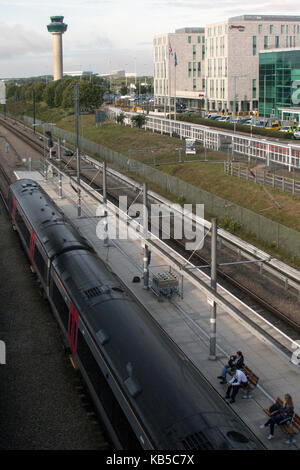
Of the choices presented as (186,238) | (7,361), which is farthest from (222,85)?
(7,361)

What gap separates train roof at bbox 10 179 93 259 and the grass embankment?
13.4 meters

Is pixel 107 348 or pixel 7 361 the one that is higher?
pixel 107 348

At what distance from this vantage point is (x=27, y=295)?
24.7 metres

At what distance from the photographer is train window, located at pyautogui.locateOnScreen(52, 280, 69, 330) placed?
17984 millimetres

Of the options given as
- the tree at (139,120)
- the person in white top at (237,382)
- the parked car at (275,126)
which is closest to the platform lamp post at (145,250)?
the person in white top at (237,382)

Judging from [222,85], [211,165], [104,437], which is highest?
[222,85]

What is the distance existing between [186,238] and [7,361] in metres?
19.0

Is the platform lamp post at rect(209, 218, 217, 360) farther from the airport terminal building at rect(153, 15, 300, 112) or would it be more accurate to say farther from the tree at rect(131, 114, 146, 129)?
the airport terminal building at rect(153, 15, 300, 112)

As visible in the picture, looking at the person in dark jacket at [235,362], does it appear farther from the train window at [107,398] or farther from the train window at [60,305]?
the train window at [60,305]

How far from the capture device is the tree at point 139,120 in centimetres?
8456

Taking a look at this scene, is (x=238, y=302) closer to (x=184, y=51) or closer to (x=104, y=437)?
(x=104, y=437)

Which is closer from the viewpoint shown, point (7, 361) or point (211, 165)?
point (7, 361)

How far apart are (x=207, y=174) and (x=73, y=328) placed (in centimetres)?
3640

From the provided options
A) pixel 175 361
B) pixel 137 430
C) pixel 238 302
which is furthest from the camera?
pixel 238 302
